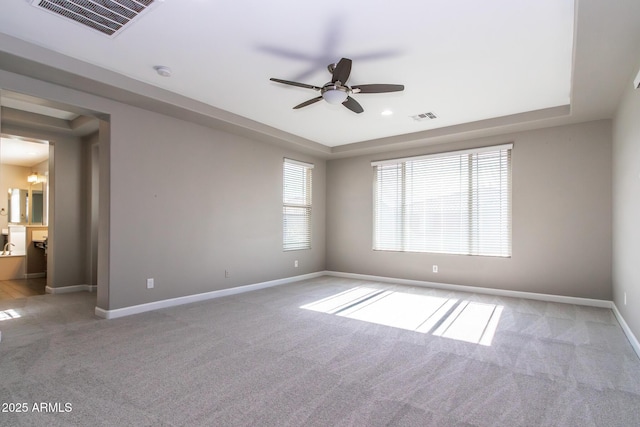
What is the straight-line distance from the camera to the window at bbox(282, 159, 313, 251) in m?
6.27

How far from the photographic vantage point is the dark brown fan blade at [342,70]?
2.80 m

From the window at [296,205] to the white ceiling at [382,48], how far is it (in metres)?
2.08

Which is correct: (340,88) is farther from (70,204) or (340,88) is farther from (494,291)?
(70,204)

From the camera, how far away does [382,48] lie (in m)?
2.99

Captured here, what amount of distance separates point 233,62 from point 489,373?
3522 millimetres

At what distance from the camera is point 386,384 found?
7.72 ft

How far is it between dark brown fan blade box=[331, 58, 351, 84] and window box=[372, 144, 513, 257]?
3.33 metres

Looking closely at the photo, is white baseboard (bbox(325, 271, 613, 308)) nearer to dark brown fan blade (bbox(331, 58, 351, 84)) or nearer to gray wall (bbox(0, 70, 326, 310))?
gray wall (bbox(0, 70, 326, 310))

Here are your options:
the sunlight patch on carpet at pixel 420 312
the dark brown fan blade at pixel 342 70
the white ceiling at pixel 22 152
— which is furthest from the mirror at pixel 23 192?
the dark brown fan blade at pixel 342 70

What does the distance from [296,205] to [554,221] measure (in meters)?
4.20

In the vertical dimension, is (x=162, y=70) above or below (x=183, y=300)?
above


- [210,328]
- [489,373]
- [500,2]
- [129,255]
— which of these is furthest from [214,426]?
[500,2]

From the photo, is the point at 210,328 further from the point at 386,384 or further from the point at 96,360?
the point at 386,384

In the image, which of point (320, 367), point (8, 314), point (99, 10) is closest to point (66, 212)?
point (8, 314)
